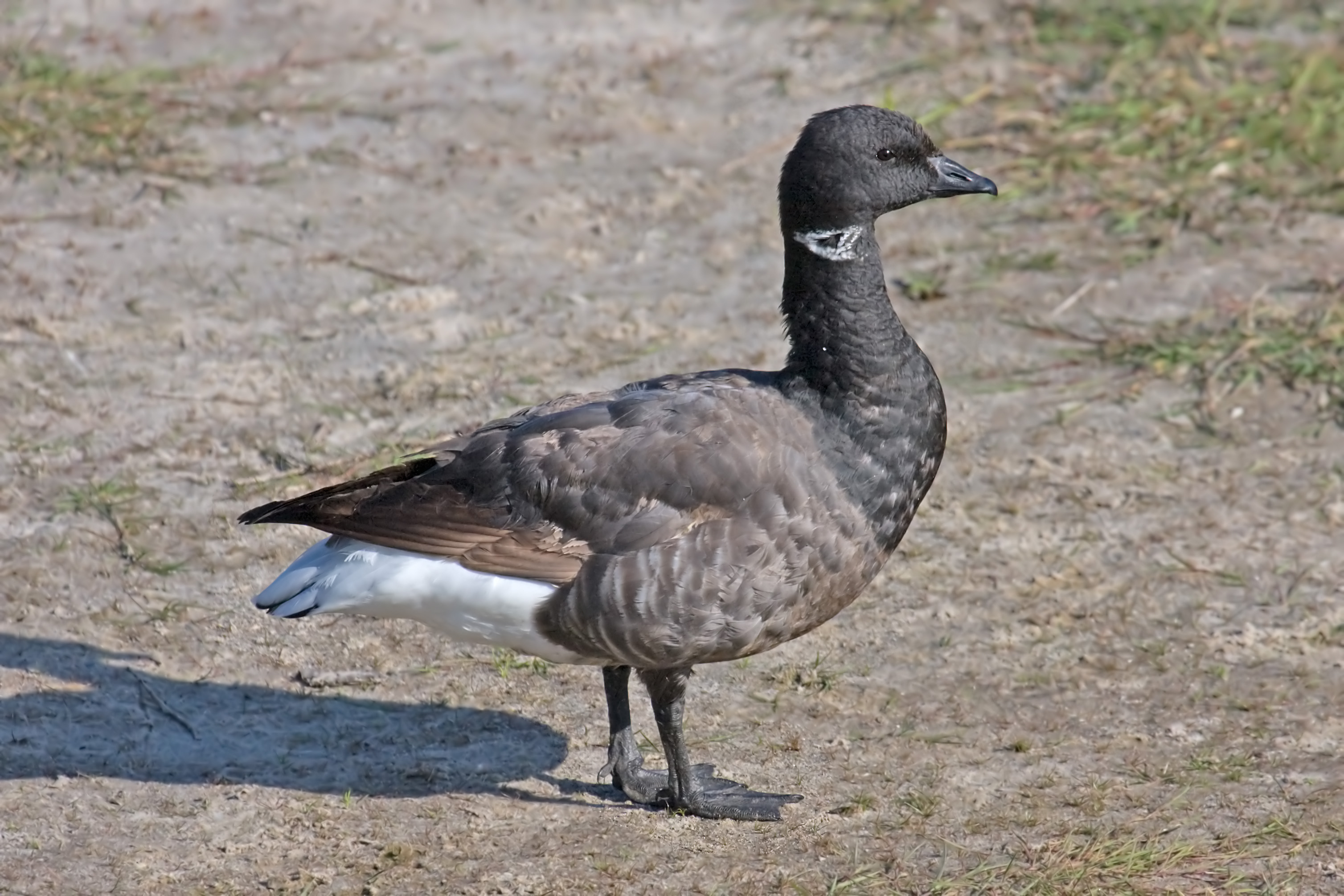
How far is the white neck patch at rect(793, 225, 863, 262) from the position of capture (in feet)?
17.6

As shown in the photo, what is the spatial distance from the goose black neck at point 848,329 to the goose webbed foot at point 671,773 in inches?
39.7

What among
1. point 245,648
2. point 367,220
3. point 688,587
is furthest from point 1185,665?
point 367,220

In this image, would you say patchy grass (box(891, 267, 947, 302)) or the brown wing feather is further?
patchy grass (box(891, 267, 947, 302))

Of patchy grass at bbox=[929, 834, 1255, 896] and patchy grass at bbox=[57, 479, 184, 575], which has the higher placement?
patchy grass at bbox=[57, 479, 184, 575]

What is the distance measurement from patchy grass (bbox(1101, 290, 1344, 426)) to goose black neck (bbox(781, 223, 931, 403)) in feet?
8.86

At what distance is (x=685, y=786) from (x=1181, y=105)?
576cm

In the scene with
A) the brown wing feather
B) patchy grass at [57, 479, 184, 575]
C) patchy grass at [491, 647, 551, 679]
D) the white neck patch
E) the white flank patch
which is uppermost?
the white neck patch

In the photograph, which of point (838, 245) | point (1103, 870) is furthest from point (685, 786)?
point (838, 245)

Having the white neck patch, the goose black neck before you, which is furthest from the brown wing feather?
the white neck patch

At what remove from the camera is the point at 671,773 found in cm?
536

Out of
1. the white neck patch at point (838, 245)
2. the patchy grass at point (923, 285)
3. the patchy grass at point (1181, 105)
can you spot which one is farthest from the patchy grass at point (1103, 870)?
the patchy grass at point (1181, 105)

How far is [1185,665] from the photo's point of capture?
6059mm

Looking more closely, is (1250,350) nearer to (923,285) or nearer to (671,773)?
(923,285)

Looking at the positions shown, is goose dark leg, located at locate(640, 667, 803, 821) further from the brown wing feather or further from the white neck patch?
the white neck patch
